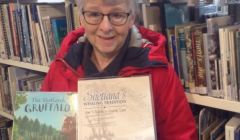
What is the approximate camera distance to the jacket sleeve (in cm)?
100

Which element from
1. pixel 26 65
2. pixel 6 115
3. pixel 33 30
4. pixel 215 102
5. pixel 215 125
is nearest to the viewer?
pixel 215 102

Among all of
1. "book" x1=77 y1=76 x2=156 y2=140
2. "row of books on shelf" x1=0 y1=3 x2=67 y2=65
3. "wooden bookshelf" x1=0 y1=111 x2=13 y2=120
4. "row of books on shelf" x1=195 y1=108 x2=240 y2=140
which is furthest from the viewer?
"wooden bookshelf" x1=0 y1=111 x2=13 y2=120

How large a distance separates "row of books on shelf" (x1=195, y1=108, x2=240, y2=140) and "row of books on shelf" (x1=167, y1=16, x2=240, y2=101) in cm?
9

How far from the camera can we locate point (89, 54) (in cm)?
112

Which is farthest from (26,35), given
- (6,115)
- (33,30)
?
(6,115)

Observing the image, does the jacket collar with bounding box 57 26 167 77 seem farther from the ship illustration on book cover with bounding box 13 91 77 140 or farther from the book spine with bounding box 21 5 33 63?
the book spine with bounding box 21 5 33 63

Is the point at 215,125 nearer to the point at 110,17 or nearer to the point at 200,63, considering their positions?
the point at 200,63

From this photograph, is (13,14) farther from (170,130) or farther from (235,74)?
(235,74)

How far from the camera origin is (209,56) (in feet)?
3.27

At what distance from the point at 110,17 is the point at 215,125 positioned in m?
0.54

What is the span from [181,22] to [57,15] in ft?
2.29

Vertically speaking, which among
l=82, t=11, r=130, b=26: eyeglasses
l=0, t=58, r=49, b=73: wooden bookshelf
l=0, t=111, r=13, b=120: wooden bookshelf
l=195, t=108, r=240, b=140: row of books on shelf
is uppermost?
l=82, t=11, r=130, b=26: eyeglasses

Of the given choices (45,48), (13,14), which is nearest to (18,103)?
(45,48)

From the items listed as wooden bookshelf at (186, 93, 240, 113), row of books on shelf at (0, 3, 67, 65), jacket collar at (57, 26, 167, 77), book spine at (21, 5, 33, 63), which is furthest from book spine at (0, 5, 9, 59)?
wooden bookshelf at (186, 93, 240, 113)
